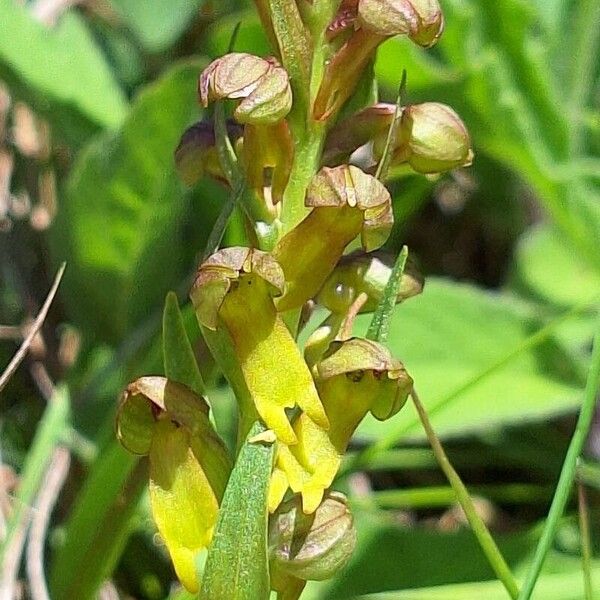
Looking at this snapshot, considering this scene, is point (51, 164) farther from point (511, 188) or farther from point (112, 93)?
point (511, 188)

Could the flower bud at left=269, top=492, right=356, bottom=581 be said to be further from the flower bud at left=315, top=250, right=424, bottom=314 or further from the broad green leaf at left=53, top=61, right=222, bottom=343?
the broad green leaf at left=53, top=61, right=222, bottom=343

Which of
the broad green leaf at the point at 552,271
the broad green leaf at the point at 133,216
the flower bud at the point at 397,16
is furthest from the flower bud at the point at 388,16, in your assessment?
the broad green leaf at the point at 552,271

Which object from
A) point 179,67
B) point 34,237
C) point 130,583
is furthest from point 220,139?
point 34,237

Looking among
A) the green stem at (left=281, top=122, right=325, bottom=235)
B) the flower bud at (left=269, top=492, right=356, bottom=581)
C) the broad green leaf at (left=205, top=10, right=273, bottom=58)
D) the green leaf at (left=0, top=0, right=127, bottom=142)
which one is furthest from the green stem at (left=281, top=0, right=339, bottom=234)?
the green leaf at (left=0, top=0, right=127, bottom=142)

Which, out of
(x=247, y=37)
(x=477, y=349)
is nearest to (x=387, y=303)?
(x=477, y=349)

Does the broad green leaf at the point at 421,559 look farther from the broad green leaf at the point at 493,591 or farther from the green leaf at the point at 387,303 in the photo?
the green leaf at the point at 387,303
